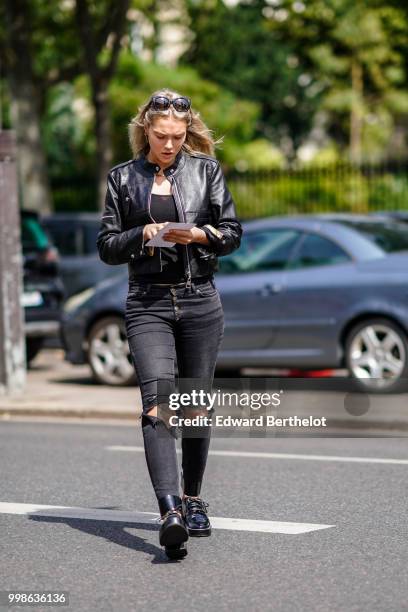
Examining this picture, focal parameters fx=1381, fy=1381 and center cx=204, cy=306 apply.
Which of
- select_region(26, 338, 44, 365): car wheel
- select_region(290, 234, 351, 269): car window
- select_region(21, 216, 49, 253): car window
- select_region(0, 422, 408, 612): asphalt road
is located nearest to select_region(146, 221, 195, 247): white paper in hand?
select_region(0, 422, 408, 612): asphalt road

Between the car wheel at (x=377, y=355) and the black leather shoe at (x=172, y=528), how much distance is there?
557 centimetres

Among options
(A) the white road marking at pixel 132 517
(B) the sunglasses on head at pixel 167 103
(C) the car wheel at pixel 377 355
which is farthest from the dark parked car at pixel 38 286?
(B) the sunglasses on head at pixel 167 103

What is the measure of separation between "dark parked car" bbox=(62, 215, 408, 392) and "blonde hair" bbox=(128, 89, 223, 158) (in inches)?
207

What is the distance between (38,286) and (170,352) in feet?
29.9

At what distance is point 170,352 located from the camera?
5.59m

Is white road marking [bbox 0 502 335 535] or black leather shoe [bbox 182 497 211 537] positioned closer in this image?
black leather shoe [bbox 182 497 211 537]

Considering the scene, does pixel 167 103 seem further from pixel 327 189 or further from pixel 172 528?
pixel 327 189

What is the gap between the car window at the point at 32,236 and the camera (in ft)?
48.7

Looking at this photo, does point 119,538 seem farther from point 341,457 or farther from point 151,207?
point 341,457

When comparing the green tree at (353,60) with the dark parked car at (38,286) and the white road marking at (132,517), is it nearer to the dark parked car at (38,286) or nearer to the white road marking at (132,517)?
the dark parked car at (38,286)

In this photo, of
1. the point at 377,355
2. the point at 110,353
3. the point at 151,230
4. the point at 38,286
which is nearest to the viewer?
the point at 151,230

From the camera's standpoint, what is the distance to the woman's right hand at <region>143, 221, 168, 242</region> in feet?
17.7

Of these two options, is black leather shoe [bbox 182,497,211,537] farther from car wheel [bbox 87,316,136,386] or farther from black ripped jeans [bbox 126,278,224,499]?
car wheel [bbox 87,316,136,386]

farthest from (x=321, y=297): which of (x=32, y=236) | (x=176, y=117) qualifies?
(x=176, y=117)
